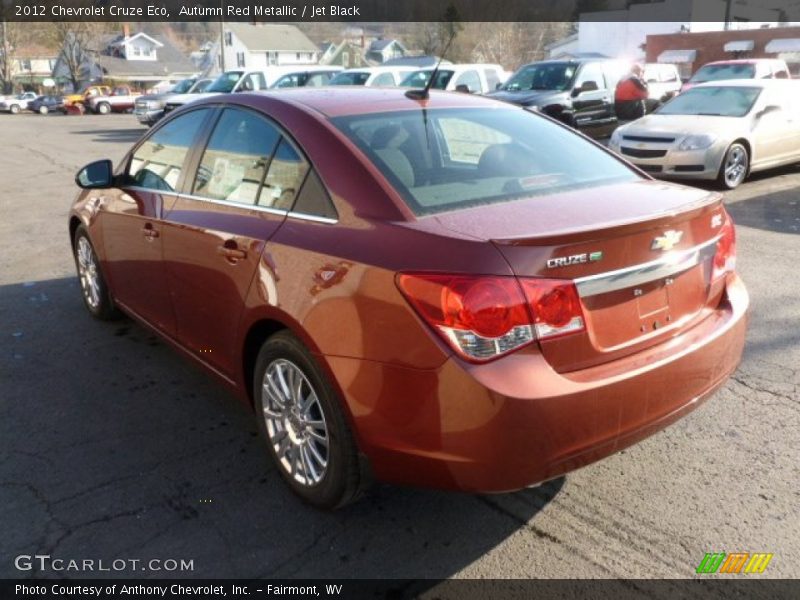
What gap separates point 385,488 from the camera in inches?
122

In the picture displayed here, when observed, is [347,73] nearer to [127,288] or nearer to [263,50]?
[127,288]

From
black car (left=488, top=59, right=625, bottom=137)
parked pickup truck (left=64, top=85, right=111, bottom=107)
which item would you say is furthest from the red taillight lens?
parked pickup truck (left=64, top=85, right=111, bottom=107)

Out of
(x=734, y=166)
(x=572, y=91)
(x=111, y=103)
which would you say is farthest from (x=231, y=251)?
(x=111, y=103)

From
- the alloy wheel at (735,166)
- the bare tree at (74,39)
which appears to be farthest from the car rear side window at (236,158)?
the bare tree at (74,39)

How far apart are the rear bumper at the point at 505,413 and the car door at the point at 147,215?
1.73 metres

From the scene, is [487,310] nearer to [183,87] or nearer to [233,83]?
[233,83]

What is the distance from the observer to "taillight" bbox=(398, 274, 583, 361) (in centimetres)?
223

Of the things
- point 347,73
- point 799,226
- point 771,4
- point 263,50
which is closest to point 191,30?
point 263,50

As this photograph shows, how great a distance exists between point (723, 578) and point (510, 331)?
1.20 meters

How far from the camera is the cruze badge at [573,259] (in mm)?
2283

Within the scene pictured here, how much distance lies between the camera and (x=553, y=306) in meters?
2.29

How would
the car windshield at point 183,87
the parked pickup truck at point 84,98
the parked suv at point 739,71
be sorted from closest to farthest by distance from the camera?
the parked suv at point 739,71 → the car windshield at point 183,87 → the parked pickup truck at point 84,98

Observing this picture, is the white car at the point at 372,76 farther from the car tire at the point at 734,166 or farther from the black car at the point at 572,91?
the car tire at the point at 734,166

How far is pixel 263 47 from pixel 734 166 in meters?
74.2
